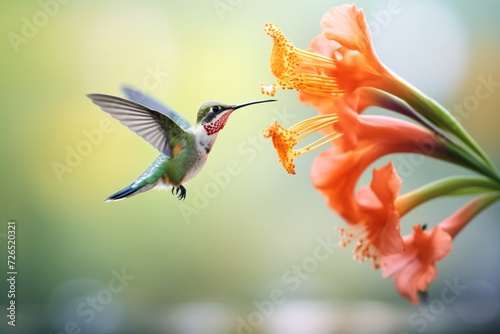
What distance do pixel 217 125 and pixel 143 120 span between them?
67 millimetres

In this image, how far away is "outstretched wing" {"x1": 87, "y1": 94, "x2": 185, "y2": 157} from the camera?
0.49 metres

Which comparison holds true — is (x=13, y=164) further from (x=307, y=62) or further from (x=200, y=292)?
(x=307, y=62)

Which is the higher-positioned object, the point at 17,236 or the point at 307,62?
the point at 307,62

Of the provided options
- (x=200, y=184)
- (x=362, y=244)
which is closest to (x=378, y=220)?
(x=362, y=244)

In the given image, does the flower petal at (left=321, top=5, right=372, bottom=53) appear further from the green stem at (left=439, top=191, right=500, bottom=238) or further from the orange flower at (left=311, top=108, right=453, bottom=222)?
the green stem at (left=439, top=191, right=500, bottom=238)

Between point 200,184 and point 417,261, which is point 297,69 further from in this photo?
point 200,184

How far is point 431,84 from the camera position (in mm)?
1382

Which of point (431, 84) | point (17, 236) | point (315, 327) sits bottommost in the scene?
point (315, 327)

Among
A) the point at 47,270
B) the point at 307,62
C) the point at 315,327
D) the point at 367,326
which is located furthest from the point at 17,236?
the point at 307,62

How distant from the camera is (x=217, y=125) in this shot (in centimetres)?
53

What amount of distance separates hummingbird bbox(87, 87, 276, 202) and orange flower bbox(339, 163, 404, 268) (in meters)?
0.14

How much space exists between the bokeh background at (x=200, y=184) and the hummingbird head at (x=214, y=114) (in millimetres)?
783

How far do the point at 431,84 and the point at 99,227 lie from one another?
0.87m

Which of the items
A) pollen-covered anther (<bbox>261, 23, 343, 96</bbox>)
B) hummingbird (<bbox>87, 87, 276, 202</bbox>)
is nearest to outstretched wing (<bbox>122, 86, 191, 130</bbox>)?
hummingbird (<bbox>87, 87, 276, 202</bbox>)
